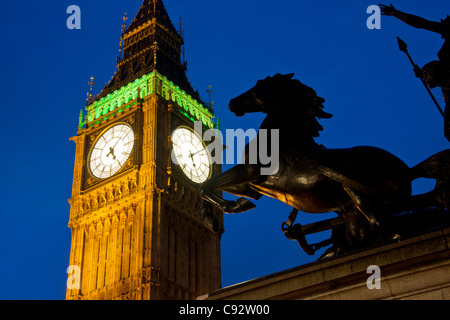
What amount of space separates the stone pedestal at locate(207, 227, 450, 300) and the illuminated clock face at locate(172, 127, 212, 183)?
37004 mm

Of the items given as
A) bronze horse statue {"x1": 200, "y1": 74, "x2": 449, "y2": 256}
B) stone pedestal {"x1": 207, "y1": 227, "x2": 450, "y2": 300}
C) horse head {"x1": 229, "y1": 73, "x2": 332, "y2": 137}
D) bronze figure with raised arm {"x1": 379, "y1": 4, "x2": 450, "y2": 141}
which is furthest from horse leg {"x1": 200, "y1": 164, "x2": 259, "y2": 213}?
bronze figure with raised arm {"x1": 379, "y1": 4, "x2": 450, "y2": 141}

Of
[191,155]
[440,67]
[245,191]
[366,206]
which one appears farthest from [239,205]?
[191,155]

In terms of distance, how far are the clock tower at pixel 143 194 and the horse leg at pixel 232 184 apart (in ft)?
97.3

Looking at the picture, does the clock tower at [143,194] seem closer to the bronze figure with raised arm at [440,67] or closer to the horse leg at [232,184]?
the horse leg at [232,184]

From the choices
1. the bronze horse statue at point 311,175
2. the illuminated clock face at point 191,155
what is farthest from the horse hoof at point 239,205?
the illuminated clock face at point 191,155

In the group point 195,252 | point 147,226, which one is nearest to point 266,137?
point 147,226

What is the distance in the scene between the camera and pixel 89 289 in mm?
41125

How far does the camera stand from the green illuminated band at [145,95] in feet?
152

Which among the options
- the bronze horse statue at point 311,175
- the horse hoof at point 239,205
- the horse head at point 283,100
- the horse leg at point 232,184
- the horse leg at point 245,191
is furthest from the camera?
the horse head at point 283,100

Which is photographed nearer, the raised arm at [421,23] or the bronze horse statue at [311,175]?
the bronze horse statue at [311,175]

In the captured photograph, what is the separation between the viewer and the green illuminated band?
152 feet

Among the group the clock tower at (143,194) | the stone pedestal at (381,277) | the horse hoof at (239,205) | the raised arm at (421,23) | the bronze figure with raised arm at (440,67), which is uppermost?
the clock tower at (143,194)

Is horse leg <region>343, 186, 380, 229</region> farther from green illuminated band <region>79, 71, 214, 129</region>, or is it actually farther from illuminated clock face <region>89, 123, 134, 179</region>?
green illuminated band <region>79, 71, 214, 129</region>
